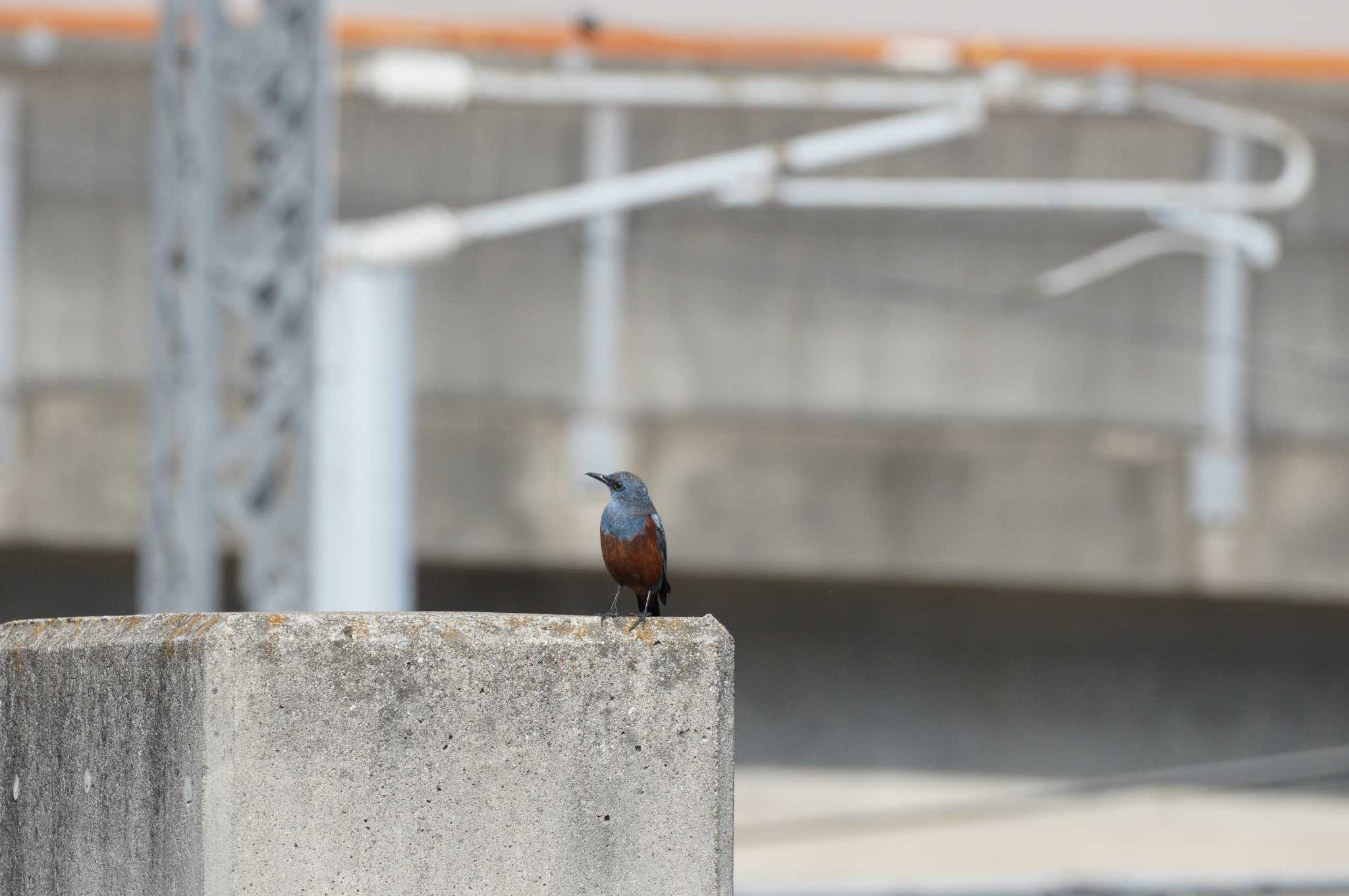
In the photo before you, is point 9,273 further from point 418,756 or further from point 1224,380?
point 418,756

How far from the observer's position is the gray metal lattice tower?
930 centimetres

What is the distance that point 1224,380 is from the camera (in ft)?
48.1

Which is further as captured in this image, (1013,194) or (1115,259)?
(1013,194)

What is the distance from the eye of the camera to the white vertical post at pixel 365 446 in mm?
10672

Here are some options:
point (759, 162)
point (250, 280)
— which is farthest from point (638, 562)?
point (759, 162)

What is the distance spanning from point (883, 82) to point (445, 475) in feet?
15.4

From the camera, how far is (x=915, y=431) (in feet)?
47.5

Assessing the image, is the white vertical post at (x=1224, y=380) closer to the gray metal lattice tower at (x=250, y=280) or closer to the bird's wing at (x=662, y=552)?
the gray metal lattice tower at (x=250, y=280)

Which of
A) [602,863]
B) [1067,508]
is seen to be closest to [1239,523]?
[1067,508]

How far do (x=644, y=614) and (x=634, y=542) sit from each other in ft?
1.13

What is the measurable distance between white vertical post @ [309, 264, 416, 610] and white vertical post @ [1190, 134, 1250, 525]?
6.50 meters

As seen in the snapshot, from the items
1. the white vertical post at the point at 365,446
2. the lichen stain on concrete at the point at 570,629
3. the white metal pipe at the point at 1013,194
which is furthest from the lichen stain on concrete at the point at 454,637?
the white metal pipe at the point at 1013,194

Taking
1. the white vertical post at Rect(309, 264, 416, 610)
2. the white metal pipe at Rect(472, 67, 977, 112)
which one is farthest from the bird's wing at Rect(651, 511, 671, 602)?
the white metal pipe at Rect(472, 67, 977, 112)

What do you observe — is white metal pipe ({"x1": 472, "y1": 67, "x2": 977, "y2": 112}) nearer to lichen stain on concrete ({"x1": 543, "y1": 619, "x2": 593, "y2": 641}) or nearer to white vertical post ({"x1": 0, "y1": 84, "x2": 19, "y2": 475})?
white vertical post ({"x1": 0, "y1": 84, "x2": 19, "y2": 475})
